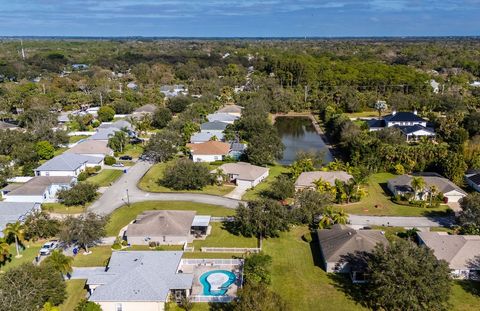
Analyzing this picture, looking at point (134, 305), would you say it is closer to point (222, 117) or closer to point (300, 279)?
point (300, 279)

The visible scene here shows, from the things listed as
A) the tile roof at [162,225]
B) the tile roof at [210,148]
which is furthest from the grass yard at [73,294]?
the tile roof at [210,148]

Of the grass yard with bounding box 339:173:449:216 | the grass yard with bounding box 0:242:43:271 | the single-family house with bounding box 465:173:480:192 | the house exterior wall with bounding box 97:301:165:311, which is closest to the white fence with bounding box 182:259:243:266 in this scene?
the house exterior wall with bounding box 97:301:165:311

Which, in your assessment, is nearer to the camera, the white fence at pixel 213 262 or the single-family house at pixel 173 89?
the white fence at pixel 213 262

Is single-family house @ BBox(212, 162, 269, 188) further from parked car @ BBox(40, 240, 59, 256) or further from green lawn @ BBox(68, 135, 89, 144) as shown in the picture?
green lawn @ BBox(68, 135, 89, 144)

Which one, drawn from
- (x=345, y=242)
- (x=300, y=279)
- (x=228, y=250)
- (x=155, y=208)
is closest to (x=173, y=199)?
(x=155, y=208)

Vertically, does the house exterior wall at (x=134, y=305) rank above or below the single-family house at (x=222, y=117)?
below

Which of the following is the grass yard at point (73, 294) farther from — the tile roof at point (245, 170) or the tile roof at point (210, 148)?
the tile roof at point (210, 148)
